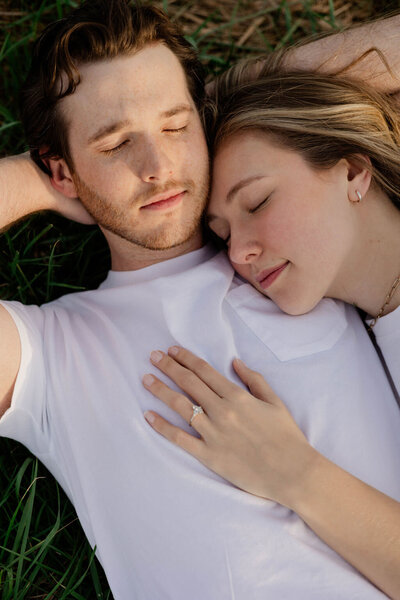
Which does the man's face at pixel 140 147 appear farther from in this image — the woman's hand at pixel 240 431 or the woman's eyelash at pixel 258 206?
the woman's hand at pixel 240 431

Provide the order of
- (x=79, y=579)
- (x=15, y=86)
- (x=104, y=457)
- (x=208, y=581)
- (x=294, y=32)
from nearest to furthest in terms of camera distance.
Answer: (x=208, y=581) < (x=104, y=457) < (x=79, y=579) < (x=15, y=86) < (x=294, y=32)

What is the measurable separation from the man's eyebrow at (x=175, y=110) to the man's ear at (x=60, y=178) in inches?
20.1

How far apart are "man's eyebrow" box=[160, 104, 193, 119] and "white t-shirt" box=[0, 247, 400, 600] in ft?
2.03

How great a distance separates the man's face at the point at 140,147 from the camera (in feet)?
7.91

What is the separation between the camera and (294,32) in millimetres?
3746

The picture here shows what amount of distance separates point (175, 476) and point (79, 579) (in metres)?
0.90

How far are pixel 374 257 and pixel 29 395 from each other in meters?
1.54

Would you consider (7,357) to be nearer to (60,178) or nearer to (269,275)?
(60,178)

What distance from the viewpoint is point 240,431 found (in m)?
2.26

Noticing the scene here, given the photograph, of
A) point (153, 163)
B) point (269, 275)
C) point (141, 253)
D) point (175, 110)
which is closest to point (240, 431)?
point (269, 275)

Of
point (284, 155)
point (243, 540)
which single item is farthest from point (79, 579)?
point (284, 155)

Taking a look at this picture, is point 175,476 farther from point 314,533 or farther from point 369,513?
point 369,513

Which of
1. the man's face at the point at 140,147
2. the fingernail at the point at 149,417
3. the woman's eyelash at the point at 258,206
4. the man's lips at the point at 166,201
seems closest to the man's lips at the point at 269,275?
the woman's eyelash at the point at 258,206

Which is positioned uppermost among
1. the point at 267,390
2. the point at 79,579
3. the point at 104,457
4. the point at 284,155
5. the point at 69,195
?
the point at 284,155
